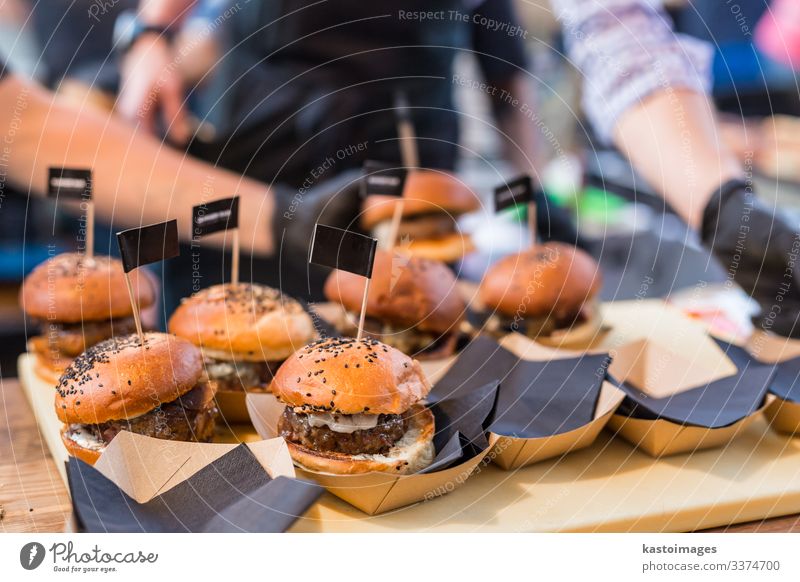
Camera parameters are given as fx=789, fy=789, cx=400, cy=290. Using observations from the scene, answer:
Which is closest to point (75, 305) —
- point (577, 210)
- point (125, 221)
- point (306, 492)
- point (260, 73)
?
point (125, 221)

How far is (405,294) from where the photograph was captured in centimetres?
343

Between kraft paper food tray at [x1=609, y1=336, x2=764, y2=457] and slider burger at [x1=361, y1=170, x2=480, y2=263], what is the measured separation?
1.39m

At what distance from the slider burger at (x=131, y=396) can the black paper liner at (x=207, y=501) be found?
0.30 metres

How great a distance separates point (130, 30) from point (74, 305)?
202 centimetres

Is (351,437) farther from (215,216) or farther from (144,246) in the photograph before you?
(215,216)

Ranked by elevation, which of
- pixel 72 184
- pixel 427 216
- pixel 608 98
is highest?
pixel 608 98

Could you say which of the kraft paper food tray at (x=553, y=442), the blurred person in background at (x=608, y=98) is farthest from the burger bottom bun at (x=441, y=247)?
the kraft paper food tray at (x=553, y=442)

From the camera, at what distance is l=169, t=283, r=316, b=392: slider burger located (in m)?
2.88

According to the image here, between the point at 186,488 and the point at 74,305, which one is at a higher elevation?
the point at 74,305

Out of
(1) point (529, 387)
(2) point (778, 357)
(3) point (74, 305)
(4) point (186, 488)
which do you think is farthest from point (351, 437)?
(2) point (778, 357)

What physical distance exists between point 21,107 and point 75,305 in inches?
55.3

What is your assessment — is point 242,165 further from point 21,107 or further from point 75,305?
point 75,305

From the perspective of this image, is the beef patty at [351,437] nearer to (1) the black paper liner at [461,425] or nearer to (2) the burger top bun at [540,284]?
(1) the black paper liner at [461,425]
